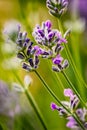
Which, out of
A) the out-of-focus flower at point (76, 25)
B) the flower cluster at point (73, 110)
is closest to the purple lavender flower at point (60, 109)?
the flower cluster at point (73, 110)

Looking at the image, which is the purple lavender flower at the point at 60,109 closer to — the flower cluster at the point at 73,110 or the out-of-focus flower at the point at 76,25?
the flower cluster at the point at 73,110

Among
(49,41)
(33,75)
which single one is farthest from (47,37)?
(33,75)

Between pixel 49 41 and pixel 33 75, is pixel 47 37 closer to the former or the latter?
pixel 49 41

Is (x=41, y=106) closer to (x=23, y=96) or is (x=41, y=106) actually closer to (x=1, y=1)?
(x=23, y=96)

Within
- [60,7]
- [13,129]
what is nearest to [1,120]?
[13,129]

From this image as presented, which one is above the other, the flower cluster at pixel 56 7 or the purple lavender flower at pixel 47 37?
the flower cluster at pixel 56 7

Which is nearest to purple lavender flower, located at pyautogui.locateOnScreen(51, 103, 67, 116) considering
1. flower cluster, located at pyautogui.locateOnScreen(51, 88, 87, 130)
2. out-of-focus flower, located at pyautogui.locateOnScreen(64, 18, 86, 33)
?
flower cluster, located at pyautogui.locateOnScreen(51, 88, 87, 130)
